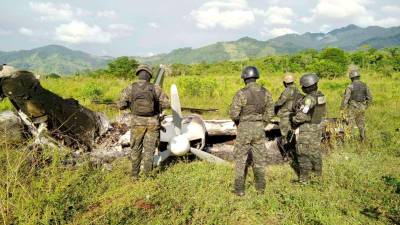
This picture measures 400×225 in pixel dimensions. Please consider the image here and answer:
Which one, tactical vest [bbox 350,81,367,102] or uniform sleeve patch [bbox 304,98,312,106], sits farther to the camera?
tactical vest [bbox 350,81,367,102]

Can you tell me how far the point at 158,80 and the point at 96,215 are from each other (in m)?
5.05

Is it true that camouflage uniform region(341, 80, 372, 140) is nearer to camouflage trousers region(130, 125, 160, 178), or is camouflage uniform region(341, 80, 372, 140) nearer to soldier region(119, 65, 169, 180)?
soldier region(119, 65, 169, 180)

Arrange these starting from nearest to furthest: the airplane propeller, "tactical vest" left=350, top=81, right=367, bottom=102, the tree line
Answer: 1. the airplane propeller
2. "tactical vest" left=350, top=81, right=367, bottom=102
3. the tree line

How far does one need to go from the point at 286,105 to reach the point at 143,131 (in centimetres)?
360

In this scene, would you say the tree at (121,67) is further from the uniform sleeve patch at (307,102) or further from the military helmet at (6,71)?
the uniform sleeve patch at (307,102)

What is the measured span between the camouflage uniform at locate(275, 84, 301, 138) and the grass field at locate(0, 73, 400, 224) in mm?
1009

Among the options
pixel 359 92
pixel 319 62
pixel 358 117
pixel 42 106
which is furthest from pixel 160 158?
pixel 319 62

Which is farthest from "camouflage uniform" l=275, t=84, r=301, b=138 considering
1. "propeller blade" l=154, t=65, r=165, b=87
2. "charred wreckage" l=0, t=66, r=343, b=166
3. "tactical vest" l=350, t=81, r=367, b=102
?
"propeller blade" l=154, t=65, r=165, b=87

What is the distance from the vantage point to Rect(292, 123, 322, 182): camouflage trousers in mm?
7148

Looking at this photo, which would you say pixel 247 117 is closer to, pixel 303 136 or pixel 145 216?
pixel 303 136

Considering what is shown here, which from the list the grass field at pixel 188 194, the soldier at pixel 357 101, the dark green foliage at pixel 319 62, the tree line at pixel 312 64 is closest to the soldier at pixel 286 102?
the grass field at pixel 188 194

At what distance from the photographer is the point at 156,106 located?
23.9 ft

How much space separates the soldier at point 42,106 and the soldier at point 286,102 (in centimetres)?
466

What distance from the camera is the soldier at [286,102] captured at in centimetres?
855
